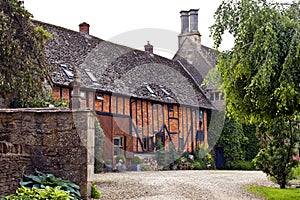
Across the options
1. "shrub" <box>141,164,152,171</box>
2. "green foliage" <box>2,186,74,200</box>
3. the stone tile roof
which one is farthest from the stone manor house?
"green foliage" <box>2,186,74,200</box>

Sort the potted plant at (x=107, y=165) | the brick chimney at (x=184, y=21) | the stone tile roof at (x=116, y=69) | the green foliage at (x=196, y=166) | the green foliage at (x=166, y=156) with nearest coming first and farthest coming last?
the potted plant at (x=107, y=165), the stone tile roof at (x=116, y=69), the green foliage at (x=166, y=156), the green foliage at (x=196, y=166), the brick chimney at (x=184, y=21)

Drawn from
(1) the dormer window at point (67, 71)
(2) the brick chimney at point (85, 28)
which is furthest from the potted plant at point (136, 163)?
(2) the brick chimney at point (85, 28)

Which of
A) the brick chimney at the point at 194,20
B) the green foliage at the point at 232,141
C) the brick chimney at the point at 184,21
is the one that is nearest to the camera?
the green foliage at the point at 232,141

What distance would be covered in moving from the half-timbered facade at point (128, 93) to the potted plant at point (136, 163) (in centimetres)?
37

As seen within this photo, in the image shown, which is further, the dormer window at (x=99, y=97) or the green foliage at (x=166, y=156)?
the green foliage at (x=166, y=156)

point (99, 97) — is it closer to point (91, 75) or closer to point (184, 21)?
point (91, 75)

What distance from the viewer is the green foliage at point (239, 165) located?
85.6 ft

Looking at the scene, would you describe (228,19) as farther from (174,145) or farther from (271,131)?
(174,145)

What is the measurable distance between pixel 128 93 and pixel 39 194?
43.9 feet

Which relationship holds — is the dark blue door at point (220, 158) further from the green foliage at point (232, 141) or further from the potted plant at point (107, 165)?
the potted plant at point (107, 165)

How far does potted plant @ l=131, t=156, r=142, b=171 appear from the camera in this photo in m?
20.3

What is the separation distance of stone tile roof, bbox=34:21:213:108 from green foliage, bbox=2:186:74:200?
31.9 ft

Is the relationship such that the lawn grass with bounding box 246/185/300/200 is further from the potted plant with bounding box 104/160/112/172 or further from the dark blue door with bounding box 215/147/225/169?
the dark blue door with bounding box 215/147/225/169

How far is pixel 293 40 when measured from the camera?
838 centimetres
